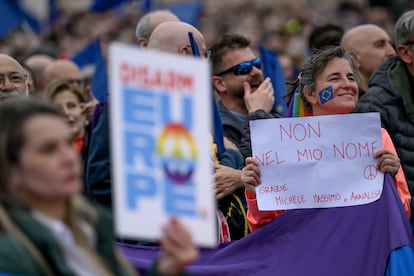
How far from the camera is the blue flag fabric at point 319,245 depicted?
6203 mm

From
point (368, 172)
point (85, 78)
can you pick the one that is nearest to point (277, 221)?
point (368, 172)

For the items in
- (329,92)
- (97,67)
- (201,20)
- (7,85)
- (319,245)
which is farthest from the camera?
(201,20)

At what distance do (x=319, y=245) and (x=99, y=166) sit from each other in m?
1.20

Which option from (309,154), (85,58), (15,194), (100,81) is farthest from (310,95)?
(85,58)

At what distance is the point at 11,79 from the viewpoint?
6715mm

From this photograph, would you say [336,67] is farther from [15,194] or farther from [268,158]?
[15,194]

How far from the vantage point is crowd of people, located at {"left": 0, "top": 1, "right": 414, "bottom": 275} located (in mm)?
3773

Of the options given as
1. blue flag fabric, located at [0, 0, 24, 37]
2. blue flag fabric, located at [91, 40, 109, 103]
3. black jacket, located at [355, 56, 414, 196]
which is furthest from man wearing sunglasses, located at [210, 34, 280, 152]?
blue flag fabric, located at [0, 0, 24, 37]

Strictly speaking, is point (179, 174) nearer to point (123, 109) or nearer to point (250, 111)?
point (123, 109)

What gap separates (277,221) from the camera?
6.31m

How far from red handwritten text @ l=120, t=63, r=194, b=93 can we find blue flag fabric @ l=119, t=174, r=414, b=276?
2.40m

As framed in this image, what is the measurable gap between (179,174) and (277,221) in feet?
8.32

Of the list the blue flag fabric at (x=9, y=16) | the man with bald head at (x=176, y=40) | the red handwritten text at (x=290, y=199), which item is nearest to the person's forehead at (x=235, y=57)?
the man with bald head at (x=176, y=40)

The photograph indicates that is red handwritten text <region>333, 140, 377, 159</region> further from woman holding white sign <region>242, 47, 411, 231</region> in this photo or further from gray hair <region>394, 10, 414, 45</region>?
gray hair <region>394, 10, 414, 45</region>
